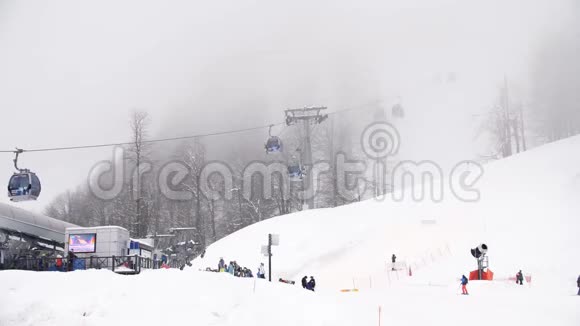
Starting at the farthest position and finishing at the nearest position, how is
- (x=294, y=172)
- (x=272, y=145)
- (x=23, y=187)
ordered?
1. (x=294, y=172)
2. (x=272, y=145)
3. (x=23, y=187)

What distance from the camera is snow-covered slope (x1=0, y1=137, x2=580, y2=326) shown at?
13156 mm

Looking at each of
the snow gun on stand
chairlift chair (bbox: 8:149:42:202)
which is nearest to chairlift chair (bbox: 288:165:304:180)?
the snow gun on stand

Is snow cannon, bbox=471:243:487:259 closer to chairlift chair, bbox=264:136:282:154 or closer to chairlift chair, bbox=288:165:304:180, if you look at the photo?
chairlift chair, bbox=288:165:304:180

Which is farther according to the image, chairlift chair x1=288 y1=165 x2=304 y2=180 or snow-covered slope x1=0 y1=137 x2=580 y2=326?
chairlift chair x1=288 y1=165 x2=304 y2=180

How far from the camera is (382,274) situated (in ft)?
120

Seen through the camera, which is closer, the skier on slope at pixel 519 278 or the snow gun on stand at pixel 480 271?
the snow gun on stand at pixel 480 271

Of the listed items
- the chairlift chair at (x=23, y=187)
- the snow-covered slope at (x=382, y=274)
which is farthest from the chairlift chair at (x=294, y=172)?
the chairlift chair at (x=23, y=187)

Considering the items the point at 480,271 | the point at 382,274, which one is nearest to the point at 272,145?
the point at 382,274

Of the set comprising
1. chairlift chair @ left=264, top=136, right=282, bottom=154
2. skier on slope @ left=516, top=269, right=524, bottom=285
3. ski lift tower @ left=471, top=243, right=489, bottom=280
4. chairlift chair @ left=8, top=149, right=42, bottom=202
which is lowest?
skier on slope @ left=516, top=269, right=524, bottom=285

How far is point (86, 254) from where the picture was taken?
97.9 ft

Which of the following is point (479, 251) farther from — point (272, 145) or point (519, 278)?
point (272, 145)

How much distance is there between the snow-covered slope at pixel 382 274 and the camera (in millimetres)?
13156

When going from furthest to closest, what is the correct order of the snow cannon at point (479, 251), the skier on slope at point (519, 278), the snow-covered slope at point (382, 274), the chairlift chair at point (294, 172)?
the chairlift chair at point (294, 172), the skier on slope at point (519, 278), the snow cannon at point (479, 251), the snow-covered slope at point (382, 274)

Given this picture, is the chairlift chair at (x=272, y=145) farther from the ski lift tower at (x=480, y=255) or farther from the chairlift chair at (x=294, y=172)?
the ski lift tower at (x=480, y=255)
